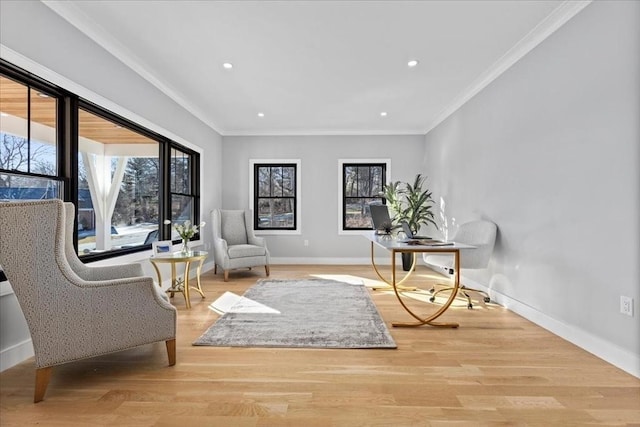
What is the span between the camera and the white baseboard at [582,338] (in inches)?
81.1

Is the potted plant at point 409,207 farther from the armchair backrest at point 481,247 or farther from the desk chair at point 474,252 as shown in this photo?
the armchair backrest at point 481,247

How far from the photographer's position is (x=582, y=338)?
7.98ft

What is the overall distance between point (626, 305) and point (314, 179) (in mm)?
4839

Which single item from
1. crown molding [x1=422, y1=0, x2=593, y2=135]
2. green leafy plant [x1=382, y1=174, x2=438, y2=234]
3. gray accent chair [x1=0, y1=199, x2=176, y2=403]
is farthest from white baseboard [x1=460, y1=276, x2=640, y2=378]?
gray accent chair [x1=0, y1=199, x2=176, y2=403]

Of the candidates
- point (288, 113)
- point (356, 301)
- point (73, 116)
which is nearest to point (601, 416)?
point (356, 301)

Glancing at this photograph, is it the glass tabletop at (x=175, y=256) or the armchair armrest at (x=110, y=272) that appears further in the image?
the glass tabletop at (x=175, y=256)

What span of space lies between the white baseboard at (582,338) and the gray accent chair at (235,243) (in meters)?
3.33

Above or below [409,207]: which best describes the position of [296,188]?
above

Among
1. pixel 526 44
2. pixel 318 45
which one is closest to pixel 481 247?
pixel 526 44

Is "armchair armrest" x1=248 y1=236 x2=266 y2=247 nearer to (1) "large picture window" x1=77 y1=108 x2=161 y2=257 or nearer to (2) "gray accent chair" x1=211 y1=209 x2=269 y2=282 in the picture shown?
(2) "gray accent chair" x1=211 y1=209 x2=269 y2=282

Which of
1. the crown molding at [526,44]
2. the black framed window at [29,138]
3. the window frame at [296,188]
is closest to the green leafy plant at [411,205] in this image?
the crown molding at [526,44]

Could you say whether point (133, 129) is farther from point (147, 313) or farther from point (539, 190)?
point (539, 190)

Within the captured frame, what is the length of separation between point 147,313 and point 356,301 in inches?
87.9

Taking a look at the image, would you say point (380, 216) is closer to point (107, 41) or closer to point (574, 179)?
point (574, 179)
